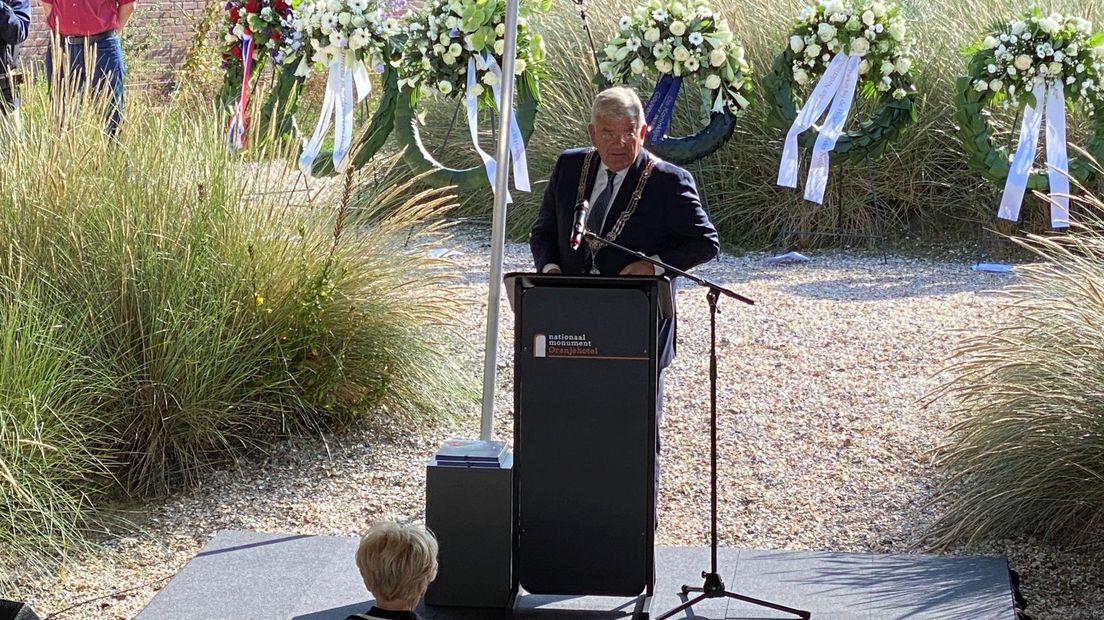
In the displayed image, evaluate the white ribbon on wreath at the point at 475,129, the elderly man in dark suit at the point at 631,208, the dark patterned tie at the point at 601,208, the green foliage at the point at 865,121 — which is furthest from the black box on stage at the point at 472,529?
the green foliage at the point at 865,121

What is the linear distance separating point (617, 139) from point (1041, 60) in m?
5.45

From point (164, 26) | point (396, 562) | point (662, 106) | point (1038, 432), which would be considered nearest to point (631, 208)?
point (1038, 432)

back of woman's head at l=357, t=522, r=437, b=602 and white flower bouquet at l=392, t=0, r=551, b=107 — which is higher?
white flower bouquet at l=392, t=0, r=551, b=107

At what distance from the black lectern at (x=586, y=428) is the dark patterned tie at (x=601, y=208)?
1.69 ft

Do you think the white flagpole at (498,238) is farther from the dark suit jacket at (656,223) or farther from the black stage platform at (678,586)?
the black stage platform at (678,586)

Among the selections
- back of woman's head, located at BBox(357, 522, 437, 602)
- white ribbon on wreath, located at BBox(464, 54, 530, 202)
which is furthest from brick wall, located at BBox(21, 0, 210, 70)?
back of woman's head, located at BBox(357, 522, 437, 602)

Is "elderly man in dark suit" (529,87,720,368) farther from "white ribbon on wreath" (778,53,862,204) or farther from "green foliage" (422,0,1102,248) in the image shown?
"green foliage" (422,0,1102,248)

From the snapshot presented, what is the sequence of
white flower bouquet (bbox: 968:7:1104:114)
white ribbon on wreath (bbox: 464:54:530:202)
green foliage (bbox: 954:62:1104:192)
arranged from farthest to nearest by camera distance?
white ribbon on wreath (bbox: 464:54:530:202) → green foliage (bbox: 954:62:1104:192) → white flower bouquet (bbox: 968:7:1104:114)

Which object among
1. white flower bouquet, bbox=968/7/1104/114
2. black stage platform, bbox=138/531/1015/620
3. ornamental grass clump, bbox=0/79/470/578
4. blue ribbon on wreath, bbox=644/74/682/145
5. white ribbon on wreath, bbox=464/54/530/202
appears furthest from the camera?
blue ribbon on wreath, bbox=644/74/682/145

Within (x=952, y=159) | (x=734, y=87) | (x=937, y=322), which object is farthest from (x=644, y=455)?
(x=952, y=159)

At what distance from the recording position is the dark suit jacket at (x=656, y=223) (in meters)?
4.28

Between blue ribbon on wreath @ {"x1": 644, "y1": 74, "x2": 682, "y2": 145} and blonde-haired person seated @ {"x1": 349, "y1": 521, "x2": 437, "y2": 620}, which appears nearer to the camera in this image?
blonde-haired person seated @ {"x1": 349, "y1": 521, "x2": 437, "y2": 620}

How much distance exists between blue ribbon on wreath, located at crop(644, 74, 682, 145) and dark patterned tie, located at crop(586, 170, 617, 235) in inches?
202

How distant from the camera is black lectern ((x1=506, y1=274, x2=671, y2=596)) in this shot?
380cm
